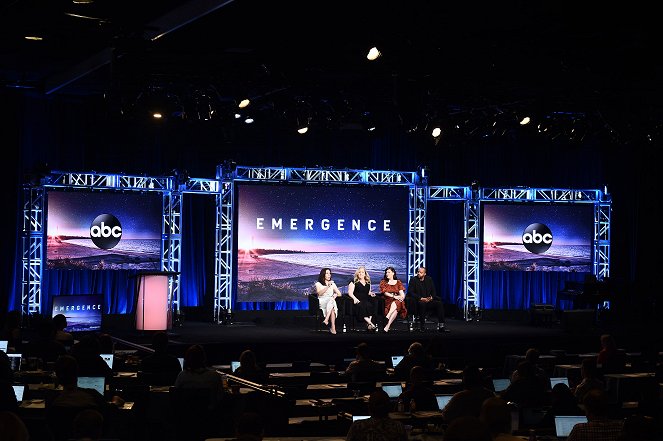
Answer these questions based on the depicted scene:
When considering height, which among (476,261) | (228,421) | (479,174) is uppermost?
(479,174)

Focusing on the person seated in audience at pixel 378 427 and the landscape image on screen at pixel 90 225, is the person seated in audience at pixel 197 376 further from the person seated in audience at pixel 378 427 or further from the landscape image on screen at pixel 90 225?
the landscape image on screen at pixel 90 225

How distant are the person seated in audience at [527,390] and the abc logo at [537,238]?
1298cm

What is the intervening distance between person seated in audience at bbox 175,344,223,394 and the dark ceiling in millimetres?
4561

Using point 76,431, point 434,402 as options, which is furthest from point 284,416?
point 76,431

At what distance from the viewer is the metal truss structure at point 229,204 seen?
63.3ft

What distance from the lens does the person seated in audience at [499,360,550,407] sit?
10.2 m

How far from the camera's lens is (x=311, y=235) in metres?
21.8

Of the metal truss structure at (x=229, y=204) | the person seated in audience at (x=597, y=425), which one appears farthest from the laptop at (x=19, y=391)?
the metal truss structure at (x=229, y=204)

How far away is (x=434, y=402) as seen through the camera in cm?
955

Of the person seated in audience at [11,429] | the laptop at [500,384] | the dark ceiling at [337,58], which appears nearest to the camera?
the person seated in audience at [11,429]

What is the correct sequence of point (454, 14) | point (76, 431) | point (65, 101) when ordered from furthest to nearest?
point (65, 101) → point (454, 14) → point (76, 431)

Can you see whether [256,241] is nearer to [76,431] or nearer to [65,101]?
[65,101]

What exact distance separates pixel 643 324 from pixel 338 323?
727 cm

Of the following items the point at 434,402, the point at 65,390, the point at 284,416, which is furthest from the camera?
the point at 434,402
